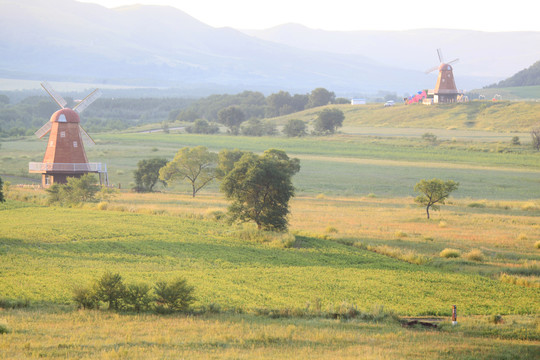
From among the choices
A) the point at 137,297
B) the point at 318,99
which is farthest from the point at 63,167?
the point at 318,99

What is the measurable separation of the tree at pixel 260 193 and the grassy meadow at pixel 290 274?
1.29 metres

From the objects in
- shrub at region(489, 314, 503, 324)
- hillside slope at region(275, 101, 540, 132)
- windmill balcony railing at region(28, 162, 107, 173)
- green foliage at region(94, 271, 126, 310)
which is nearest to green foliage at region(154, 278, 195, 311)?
green foliage at region(94, 271, 126, 310)

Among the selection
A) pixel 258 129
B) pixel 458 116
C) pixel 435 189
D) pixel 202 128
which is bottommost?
pixel 435 189

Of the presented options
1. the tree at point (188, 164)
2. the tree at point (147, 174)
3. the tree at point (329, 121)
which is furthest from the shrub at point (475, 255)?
the tree at point (329, 121)

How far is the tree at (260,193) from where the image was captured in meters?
40.4

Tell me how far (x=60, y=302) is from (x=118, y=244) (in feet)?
37.6

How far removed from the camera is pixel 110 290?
22156 mm

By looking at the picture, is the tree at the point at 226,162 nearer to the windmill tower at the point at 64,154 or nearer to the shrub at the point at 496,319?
the windmill tower at the point at 64,154

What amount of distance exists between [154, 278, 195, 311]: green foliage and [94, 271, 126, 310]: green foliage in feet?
4.28

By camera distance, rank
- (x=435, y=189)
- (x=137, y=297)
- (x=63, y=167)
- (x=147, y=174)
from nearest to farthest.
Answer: (x=137, y=297) → (x=435, y=189) → (x=63, y=167) → (x=147, y=174)

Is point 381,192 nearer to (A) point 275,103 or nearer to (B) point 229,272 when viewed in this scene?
(B) point 229,272

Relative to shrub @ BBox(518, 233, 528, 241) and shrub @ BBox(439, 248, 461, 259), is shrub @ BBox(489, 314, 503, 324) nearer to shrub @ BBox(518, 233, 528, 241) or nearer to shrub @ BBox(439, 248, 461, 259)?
shrub @ BBox(439, 248, 461, 259)

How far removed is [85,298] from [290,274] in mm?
9897

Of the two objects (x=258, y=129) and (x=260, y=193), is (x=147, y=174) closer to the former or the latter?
(x=260, y=193)
